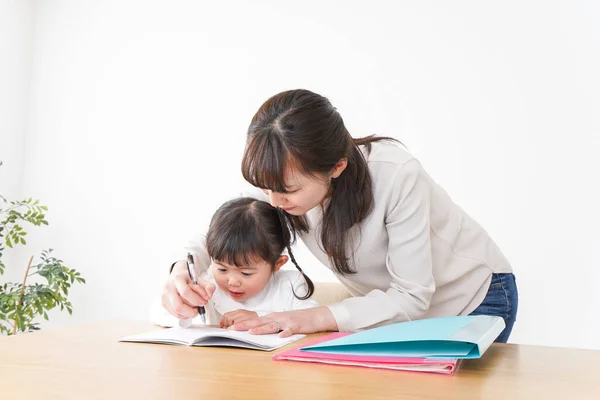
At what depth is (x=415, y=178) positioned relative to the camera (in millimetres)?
1378

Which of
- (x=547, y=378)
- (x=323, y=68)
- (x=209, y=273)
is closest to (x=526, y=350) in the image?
(x=547, y=378)

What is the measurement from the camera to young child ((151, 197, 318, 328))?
5.54 feet

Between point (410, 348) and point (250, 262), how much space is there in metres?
0.82

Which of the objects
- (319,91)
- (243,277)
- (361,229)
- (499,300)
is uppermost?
(319,91)

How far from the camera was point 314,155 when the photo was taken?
4.15ft

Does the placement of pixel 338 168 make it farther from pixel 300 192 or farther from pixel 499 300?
pixel 499 300

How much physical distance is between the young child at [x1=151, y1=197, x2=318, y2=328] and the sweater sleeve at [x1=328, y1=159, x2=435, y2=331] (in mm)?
357

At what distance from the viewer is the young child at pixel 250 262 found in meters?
1.69

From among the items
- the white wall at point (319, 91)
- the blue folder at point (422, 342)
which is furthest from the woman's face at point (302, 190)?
the white wall at point (319, 91)

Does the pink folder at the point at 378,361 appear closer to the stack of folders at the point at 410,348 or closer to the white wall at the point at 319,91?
the stack of folders at the point at 410,348

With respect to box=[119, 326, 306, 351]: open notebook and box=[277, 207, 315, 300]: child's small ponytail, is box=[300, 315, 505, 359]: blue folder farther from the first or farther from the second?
box=[277, 207, 315, 300]: child's small ponytail

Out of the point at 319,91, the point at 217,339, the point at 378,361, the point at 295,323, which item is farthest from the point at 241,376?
the point at 319,91

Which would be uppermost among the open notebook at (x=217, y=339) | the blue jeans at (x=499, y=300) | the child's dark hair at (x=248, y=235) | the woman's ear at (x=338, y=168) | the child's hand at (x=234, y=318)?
the woman's ear at (x=338, y=168)

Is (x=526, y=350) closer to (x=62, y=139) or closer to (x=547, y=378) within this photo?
(x=547, y=378)
